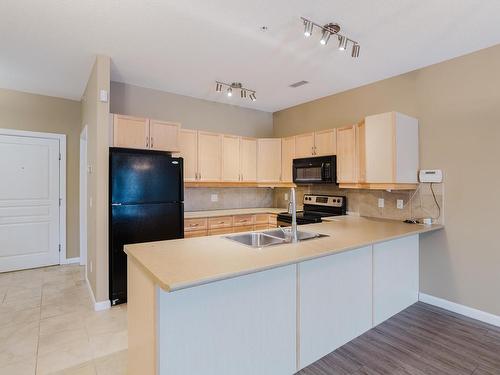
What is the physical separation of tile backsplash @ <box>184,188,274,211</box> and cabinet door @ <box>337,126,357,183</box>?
70.1 inches

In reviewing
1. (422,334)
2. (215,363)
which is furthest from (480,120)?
(215,363)

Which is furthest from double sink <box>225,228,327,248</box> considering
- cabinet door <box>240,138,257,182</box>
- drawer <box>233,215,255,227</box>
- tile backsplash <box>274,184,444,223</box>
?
cabinet door <box>240,138,257,182</box>

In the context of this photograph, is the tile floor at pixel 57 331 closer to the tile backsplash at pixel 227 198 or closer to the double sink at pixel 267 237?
the double sink at pixel 267 237

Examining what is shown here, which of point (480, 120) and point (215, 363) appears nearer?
point (215, 363)

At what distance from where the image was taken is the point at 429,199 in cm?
317

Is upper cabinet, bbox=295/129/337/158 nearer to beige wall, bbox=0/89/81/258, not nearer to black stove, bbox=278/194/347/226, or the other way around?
black stove, bbox=278/194/347/226

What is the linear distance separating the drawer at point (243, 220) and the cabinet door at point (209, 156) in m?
0.66

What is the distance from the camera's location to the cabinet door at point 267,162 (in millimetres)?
4727

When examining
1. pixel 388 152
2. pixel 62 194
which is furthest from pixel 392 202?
pixel 62 194

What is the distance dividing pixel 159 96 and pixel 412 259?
12.7 feet

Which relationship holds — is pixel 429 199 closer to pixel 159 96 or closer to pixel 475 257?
pixel 475 257

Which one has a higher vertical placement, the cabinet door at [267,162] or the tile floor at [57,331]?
the cabinet door at [267,162]

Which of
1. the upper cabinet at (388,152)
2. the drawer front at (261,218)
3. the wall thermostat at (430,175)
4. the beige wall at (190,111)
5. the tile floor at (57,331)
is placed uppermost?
the beige wall at (190,111)

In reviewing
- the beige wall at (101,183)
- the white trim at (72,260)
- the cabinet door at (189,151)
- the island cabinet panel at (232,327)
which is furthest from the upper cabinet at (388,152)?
the white trim at (72,260)
